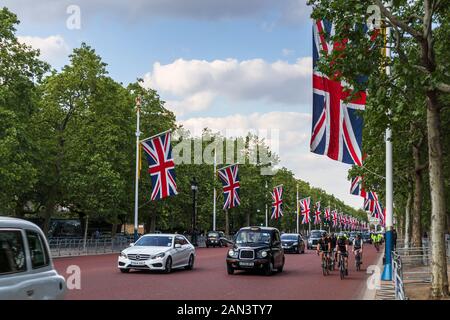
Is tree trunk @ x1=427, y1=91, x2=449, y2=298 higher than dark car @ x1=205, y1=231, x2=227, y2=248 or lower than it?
higher

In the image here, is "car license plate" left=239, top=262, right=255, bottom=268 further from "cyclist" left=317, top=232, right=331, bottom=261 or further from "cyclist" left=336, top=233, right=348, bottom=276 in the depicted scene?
"cyclist" left=336, top=233, right=348, bottom=276

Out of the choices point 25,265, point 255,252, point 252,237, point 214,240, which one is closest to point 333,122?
point 255,252

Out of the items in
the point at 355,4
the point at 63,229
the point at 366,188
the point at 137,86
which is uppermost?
the point at 137,86

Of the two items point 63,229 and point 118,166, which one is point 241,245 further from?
point 63,229

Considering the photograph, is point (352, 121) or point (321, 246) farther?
point (321, 246)

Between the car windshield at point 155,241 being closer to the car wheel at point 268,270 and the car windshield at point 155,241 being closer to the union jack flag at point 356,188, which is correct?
the car wheel at point 268,270

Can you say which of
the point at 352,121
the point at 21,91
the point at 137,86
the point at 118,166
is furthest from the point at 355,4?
the point at 137,86

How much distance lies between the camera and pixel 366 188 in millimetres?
41656

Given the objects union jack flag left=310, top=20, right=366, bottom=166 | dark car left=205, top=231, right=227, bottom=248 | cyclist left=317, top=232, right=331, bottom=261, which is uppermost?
union jack flag left=310, top=20, right=366, bottom=166

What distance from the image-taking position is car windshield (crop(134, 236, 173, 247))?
24000 mm

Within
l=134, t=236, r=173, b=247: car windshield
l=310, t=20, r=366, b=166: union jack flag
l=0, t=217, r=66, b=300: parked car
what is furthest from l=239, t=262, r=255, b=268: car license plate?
l=0, t=217, r=66, b=300: parked car

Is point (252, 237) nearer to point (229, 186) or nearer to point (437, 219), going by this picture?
point (437, 219)

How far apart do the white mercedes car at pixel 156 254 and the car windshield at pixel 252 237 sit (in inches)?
98.9

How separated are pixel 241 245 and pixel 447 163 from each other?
15.6 metres
